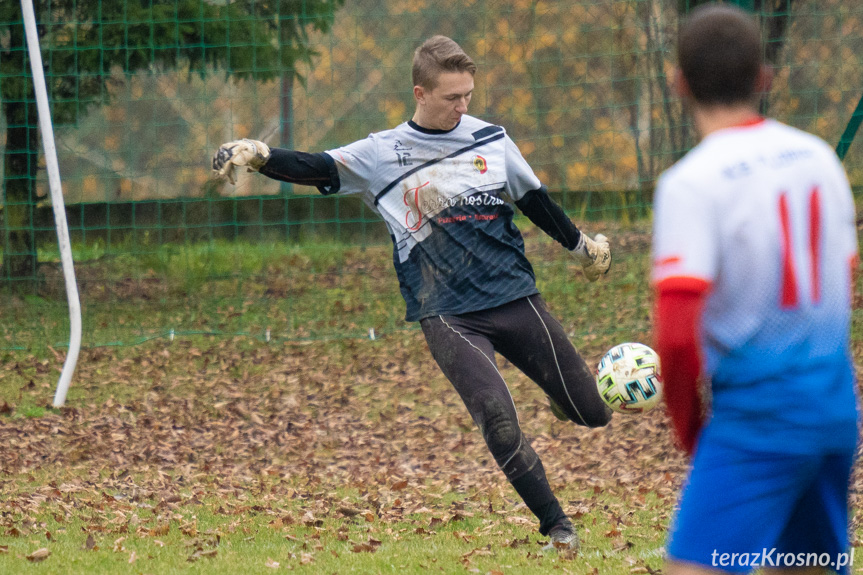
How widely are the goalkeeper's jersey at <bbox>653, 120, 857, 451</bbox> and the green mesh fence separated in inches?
302

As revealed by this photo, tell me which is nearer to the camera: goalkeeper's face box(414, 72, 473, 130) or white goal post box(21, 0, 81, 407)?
goalkeeper's face box(414, 72, 473, 130)

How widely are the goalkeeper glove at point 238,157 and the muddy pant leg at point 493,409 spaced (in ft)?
3.54

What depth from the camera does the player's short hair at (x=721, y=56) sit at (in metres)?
2.21

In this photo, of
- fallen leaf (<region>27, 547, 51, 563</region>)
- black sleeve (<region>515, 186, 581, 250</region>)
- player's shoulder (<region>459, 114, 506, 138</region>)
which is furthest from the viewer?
black sleeve (<region>515, 186, 581, 250</region>)

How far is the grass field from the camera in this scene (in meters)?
4.78

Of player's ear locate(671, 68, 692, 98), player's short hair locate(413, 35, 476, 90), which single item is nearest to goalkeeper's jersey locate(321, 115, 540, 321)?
player's short hair locate(413, 35, 476, 90)

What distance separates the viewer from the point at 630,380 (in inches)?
170

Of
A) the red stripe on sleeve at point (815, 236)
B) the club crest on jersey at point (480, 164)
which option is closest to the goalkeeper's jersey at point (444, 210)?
the club crest on jersey at point (480, 164)

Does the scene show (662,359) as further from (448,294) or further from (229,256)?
(229,256)

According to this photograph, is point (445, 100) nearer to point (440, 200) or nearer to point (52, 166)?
point (440, 200)

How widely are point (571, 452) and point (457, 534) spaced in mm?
2418

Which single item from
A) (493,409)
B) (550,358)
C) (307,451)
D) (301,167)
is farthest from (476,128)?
(307,451)

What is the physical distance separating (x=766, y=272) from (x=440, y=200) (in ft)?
8.53

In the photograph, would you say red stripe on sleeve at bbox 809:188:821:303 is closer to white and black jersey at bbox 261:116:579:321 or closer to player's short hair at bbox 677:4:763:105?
player's short hair at bbox 677:4:763:105
